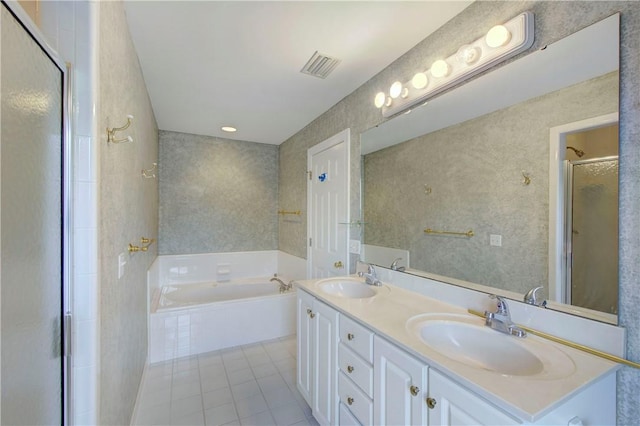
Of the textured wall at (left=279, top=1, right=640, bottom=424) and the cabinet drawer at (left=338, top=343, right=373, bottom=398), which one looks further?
the cabinet drawer at (left=338, top=343, right=373, bottom=398)

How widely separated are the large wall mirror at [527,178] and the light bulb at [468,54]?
0.33 feet

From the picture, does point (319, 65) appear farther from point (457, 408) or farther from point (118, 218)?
point (457, 408)

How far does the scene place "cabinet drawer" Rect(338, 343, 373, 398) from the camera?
1281 millimetres

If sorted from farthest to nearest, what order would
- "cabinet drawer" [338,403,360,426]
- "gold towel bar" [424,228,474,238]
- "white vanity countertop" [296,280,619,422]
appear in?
"gold towel bar" [424,228,474,238] < "cabinet drawer" [338,403,360,426] < "white vanity countertop" [296,280,619,422]

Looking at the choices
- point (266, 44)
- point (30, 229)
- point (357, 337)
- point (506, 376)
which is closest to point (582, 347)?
point (506, 376)

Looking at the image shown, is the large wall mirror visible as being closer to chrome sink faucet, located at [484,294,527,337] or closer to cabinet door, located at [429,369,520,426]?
chrome sink faucet, located at [484,294,527,337]

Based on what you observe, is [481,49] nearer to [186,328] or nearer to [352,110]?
[352,110]

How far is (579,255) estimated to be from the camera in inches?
42.8

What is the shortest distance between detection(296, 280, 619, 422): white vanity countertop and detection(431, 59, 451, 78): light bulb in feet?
4.24

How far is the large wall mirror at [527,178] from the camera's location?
1.01 meters

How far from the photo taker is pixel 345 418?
4.78 feet

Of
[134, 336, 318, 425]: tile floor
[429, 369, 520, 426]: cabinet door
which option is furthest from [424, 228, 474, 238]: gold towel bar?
[134, 336, 318, 425]: tile floor

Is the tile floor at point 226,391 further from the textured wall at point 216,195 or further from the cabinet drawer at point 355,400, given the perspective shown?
the textured wall at point 216,195

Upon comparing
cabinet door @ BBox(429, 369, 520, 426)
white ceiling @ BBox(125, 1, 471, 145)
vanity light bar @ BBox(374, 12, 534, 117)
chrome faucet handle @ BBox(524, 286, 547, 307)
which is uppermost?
white ceiling @ BBox(125, 1, 471, 145)
